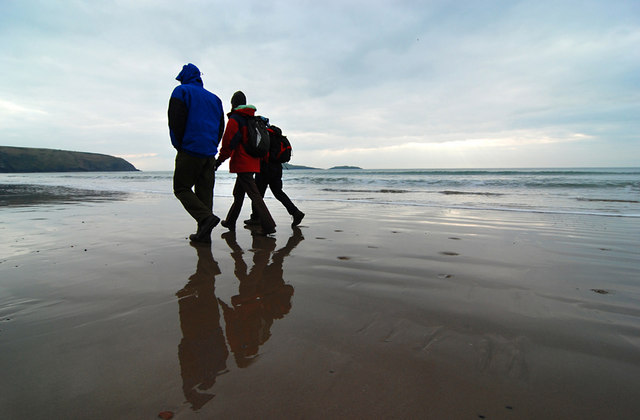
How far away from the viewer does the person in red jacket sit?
446cm

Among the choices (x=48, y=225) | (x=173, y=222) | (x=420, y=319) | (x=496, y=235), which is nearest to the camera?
(x=420, y=319)

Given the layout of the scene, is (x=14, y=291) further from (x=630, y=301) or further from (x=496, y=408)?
(x=630, y=301)

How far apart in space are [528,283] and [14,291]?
3.67 m

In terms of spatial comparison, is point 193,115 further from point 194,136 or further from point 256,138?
point 256,138

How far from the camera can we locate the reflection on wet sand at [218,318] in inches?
51.4

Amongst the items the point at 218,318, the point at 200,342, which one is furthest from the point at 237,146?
the point at 200,342

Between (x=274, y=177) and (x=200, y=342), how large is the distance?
398 cm

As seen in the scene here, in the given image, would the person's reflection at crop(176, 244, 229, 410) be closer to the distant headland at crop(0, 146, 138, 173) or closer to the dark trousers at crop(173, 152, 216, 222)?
the dark trousers at crop(173, 152, 216, 222)

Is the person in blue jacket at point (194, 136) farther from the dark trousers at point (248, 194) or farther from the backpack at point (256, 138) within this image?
the dark trousers at point (248, 194)

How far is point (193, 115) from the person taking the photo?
3877mm

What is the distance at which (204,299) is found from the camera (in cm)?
209

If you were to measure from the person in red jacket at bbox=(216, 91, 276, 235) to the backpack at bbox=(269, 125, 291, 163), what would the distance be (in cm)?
43

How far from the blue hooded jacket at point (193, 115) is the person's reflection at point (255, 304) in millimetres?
1551

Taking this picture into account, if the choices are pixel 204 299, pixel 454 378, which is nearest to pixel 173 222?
pixel 204 299
